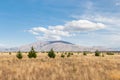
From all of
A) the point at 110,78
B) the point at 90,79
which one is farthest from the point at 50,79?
the point at 110,78

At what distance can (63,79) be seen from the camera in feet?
38.3

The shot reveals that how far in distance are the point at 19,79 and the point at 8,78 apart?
746 millimetres

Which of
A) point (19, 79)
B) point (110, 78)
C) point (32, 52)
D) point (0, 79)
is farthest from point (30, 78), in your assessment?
point (32, 52)

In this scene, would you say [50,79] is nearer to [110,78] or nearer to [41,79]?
[41,79]

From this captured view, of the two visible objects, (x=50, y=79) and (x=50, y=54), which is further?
(x=50, y=54)

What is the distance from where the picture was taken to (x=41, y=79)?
1160 cm

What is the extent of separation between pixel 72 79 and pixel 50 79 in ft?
3.95

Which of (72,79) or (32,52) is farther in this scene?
(32,52)

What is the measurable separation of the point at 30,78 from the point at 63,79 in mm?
1837

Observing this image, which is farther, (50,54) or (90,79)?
(50,54)

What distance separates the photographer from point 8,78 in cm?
1198

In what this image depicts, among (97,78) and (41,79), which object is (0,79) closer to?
(41,79)

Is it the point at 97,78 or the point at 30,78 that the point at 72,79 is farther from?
the point at 30,78

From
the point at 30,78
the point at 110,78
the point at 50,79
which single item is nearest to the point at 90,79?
the point at 110,78
